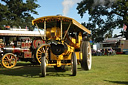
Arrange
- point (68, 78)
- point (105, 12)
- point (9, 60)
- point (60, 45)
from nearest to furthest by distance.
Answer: point (68, 78) < point (60, 45) < point (9, 60) < point (105, 12)

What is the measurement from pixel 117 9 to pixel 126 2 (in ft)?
6.62

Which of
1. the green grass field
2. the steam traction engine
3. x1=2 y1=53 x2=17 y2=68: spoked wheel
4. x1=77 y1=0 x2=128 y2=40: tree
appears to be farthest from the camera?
x1=77 y1=0 x2=128 y2=40: tree

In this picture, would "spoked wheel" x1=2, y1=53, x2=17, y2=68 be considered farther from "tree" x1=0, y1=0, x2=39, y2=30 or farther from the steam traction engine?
"tree" x1=0, y1=0, x2=39, y2=30

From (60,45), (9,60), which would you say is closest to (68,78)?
(60,45)

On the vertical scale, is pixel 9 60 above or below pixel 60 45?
below

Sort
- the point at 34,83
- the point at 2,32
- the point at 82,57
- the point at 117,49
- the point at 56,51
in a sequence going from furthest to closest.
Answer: the point at 117,49
the point at 2,32
the point at 82,57
the point at 56,51
the point at 34,83

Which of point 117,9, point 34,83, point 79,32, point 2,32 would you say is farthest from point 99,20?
point 34,83

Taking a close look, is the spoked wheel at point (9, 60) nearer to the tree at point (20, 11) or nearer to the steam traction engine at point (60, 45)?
the steam traction engine at point (60, 45)

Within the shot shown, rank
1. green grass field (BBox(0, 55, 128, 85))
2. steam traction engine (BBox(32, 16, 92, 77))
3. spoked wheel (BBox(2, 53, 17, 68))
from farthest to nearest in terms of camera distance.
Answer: spoked wheel (BBox(2, 53, 17, 68)) → steam traction engine (BBox(32, 16, 92, 77)) → green grass field (BBox(0, 55, 128, 85))

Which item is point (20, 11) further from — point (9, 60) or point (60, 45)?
point (60, 45)

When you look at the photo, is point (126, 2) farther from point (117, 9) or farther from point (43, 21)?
point (43, 21)

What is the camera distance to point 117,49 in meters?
37.7

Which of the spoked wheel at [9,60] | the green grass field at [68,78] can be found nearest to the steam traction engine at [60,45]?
the green grass field at [68,78]

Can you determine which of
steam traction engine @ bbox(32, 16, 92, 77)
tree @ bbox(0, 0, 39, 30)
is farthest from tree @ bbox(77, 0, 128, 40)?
steam traction engine @ bbox(32, 16, 92, 77)
